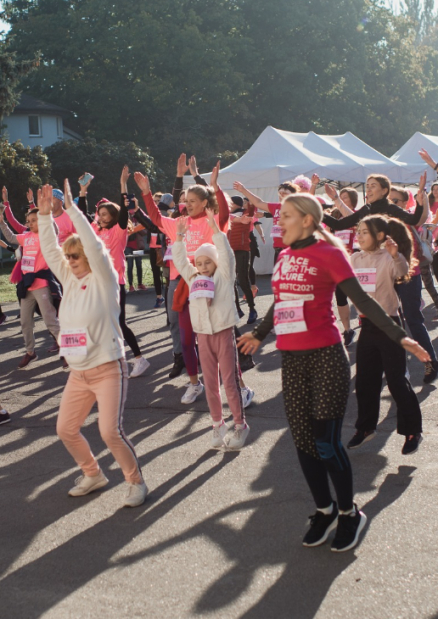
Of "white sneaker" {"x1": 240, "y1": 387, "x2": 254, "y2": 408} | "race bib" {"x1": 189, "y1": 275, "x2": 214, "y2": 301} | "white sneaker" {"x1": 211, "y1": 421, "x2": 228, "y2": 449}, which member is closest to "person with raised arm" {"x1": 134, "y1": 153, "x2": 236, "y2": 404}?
"white sneaker" {"x1": 240, "y1": 387, "x2": 254, "y2": 408}

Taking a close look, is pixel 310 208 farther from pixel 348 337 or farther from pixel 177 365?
pixel 348 337

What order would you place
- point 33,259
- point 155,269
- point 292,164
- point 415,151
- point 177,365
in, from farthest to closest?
1. point 415,151
2. point 292,164
3. point 155,269
4. point 33,259
5. point 177,365

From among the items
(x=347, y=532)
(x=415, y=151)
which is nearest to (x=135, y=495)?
(x=347, y=532)

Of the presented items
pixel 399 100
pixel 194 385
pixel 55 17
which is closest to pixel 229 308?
pixel 194 385

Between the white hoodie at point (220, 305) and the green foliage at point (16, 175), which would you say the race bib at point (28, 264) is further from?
the green foliage at point (16, 175)

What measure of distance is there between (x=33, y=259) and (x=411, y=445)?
5.37m

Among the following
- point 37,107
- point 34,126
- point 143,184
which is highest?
point 37,107

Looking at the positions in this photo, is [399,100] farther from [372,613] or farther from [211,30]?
[372,613]

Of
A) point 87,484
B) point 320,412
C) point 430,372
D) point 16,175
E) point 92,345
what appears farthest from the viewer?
point 16,175

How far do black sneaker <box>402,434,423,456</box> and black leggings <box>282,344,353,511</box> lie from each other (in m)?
1.52

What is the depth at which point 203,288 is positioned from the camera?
5.77 metres

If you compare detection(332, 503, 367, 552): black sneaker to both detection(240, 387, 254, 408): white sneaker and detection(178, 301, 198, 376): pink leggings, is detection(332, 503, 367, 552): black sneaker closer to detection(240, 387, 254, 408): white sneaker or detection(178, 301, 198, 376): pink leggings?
detection(240, 387, 254, 408): white sneaker

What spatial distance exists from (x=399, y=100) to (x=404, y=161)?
35.8m

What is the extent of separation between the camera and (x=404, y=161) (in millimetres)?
25469
